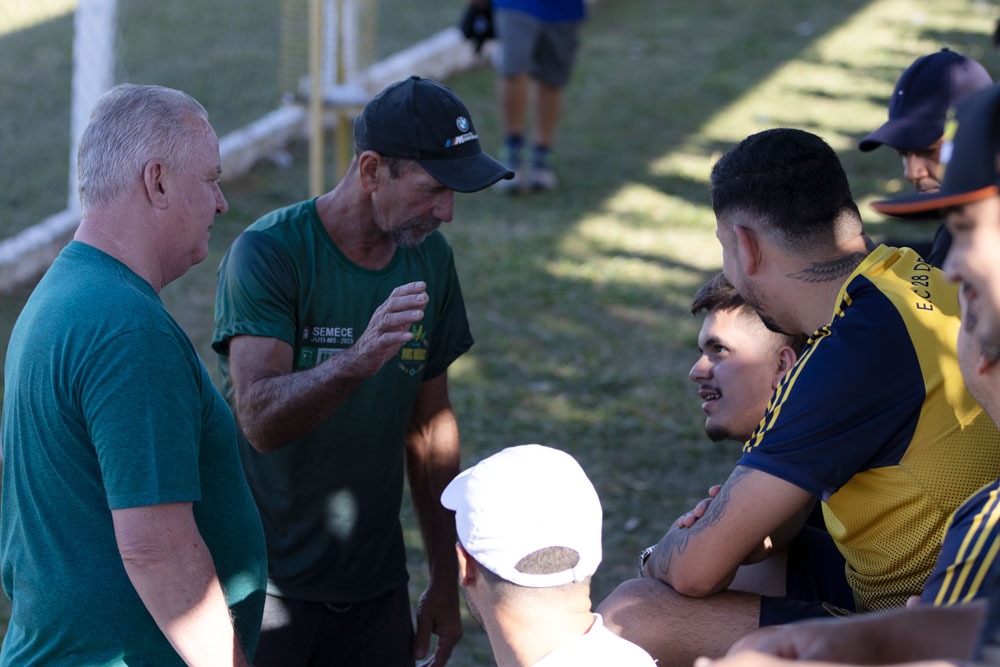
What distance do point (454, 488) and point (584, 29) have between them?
1322 cm

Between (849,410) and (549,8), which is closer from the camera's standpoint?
(849,410)

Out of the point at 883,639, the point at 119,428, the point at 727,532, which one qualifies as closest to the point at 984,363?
the point at 883,639

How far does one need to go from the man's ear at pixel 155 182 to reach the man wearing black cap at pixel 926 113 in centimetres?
265

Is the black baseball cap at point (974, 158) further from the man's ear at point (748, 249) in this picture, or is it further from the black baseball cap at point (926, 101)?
the black baseball cap at point (926, 101)

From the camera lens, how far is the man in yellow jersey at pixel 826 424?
2.52 meters

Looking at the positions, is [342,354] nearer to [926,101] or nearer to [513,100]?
[926,101]

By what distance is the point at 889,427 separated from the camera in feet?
8.26

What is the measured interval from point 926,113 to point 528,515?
282 cm

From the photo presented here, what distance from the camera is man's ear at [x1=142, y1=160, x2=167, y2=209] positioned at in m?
2.30

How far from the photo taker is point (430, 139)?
10.1 ft

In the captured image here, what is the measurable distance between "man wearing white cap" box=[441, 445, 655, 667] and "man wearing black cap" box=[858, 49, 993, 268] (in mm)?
2498

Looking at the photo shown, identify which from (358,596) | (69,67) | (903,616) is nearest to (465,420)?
(358,596)

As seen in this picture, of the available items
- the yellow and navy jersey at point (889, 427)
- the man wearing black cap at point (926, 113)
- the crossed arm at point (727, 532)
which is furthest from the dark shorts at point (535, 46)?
the yellow and navy jersey at point (889, 427)

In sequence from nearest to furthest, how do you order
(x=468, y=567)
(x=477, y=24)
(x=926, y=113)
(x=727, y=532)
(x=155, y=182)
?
(x=468, y=567), (x=155, y=182), (x=727, y=532), (x=926, y=113), (x=477, y=24)
